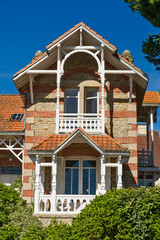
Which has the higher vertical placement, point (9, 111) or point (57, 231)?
point (9, 111)

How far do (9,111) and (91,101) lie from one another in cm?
533

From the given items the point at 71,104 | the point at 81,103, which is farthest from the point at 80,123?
the point at 71,104

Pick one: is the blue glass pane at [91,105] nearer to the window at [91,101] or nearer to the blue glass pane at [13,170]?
the window at [91,101]

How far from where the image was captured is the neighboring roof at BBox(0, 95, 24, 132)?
19062 millimetres

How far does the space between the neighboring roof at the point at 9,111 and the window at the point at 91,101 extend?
3.37 meters

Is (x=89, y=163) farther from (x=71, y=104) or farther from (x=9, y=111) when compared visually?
(x=9, y=111)

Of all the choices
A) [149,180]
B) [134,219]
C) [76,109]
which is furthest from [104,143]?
[149,180]

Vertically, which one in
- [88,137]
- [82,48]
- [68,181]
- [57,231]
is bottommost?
[57,231]

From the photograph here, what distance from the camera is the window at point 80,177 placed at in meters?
16.9

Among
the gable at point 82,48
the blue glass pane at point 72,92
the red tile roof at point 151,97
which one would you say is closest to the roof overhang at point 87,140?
the blue glass pane at point 72,92

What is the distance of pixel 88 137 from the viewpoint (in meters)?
15.4

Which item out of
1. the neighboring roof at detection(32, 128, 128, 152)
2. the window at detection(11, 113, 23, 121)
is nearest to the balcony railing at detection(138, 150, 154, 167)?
the neighboring roof at detection(32, 128, 128, 152)

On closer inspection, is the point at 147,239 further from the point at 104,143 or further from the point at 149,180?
the point at 149,180

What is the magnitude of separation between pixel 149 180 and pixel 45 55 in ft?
28.9
